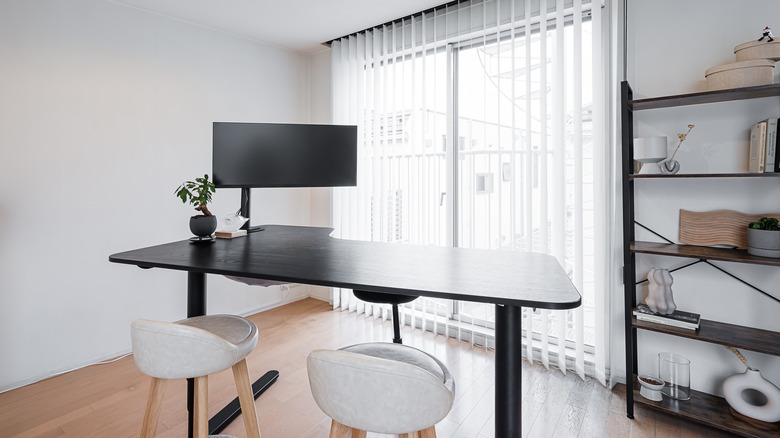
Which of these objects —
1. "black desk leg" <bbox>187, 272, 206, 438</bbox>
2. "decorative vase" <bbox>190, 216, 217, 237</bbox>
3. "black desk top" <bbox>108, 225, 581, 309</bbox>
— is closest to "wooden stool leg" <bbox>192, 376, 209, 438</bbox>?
"black desk top" <bbox>108, 225, 581, 309</bbox>

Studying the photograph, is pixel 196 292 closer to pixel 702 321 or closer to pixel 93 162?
pixel 93 162

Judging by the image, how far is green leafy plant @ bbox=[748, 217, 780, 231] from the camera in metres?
1.63

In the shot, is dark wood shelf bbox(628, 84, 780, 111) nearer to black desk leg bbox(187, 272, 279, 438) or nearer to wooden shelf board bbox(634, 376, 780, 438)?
wooden shelf board bbox(634, 376, 780, 438)

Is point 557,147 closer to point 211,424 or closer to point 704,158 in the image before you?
point 704,158

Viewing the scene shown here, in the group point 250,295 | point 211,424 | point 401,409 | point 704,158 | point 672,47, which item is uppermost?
point 672,47

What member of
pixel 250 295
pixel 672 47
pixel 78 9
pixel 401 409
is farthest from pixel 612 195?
pixel 78 9

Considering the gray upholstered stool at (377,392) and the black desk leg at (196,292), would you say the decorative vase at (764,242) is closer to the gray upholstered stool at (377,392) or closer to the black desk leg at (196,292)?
the gray upholstered stool at (377,392)

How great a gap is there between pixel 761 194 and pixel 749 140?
10.5 inches

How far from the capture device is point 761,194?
1.77m

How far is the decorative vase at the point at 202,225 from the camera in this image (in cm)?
188

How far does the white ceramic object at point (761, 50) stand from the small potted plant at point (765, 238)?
2.34 ft

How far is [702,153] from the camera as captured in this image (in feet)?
6.22

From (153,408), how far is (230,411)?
69 cm

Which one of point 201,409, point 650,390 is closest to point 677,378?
point 650,390
